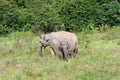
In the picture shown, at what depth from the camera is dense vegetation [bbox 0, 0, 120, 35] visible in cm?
2112

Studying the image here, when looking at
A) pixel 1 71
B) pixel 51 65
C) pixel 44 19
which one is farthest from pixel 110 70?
pixel 44 19

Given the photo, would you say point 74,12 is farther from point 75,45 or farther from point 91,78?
point 91,78

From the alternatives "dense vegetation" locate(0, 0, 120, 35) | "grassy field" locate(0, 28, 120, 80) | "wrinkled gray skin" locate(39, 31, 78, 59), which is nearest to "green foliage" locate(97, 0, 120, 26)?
"dense vegetation" locate(0, 0, 120, 35)

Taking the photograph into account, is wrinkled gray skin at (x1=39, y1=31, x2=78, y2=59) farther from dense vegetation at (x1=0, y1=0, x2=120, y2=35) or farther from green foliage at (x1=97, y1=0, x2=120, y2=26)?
green foliage at (x1=97, y1=0, x2=120, y2=26)

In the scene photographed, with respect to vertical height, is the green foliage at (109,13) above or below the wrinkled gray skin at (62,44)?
below

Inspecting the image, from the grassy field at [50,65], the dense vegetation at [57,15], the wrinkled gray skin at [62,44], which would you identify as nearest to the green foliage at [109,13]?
the dense vegetation at [57,15]

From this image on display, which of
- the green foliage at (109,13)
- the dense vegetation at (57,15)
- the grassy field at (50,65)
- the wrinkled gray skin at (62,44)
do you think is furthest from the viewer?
the green foliage at (109,13)

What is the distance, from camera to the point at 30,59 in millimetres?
9820

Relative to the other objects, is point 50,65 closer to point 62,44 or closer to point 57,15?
point 62,44

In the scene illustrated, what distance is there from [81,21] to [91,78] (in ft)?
49.4

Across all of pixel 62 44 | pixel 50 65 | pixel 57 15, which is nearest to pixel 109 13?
pixel 57 15

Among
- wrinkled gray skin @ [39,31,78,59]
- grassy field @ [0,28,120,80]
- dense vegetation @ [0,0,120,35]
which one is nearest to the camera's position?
grassy field @ [0,28,120,80]

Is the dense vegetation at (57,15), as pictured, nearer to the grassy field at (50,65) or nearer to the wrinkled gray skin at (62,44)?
the grassy field at (50,65)

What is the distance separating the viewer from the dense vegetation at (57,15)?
21125 millimetres
